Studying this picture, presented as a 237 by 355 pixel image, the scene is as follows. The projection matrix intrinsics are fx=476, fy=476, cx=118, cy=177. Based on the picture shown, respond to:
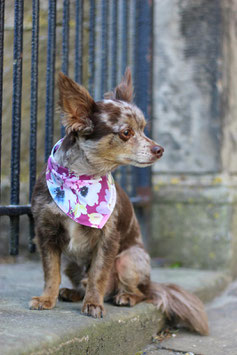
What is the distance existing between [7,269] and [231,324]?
6.05 ft

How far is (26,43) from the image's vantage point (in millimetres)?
3512

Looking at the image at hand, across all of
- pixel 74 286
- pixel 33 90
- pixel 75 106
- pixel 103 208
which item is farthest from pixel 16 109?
pixel 74 286

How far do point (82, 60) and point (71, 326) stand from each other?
2.24m

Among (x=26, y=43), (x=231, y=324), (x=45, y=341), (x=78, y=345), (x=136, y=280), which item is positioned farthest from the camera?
(x=26, y=43)

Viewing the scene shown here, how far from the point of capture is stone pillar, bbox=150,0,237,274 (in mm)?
4430

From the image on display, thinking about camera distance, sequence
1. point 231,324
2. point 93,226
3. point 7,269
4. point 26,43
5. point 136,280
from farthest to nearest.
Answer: point 7,269 → point 26,43 → point 231,324 → point 136,280 → point 93,226

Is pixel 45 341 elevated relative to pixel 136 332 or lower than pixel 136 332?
elevated

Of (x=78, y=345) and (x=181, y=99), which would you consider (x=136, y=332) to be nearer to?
(x=78, y=345)

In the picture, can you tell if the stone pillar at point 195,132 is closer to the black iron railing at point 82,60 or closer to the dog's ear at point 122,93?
the black iron railing at point 82,60

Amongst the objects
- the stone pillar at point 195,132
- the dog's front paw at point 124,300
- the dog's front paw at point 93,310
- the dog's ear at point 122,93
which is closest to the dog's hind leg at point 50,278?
the dog's front paw at point 93,310

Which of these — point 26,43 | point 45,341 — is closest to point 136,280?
point 45,341

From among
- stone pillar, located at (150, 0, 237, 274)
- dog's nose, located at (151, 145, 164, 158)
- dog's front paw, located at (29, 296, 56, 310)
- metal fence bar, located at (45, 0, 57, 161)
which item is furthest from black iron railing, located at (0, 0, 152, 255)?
dog's nose, located at (151, 145, 164, 158)

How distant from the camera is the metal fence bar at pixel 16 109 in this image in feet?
9.70

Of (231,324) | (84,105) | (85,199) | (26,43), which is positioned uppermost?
(26,43)
